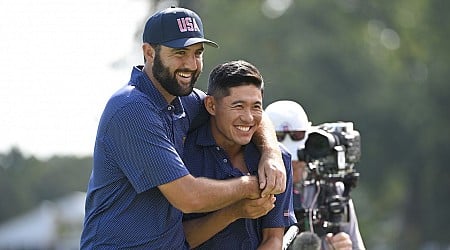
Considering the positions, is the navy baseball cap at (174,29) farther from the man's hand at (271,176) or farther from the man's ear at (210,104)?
the man's hand at (271,176)

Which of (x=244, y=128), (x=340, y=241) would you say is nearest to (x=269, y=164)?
(x=244, y=128)

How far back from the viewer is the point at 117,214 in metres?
6.22

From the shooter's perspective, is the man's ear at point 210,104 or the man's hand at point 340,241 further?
the man's hand at point 340,241

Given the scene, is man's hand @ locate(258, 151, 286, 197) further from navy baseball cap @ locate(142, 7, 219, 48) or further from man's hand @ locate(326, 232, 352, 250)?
man's hand @ locate(326, 232, 352, 250)

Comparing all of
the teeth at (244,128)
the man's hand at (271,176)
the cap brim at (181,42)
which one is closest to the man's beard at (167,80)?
the cap brim at (181,42)

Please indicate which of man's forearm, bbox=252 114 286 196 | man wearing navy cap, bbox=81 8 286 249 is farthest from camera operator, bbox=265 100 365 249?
man wearing navy cap, bbox=81 8 286 249

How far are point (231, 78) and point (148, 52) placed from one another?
1.55 feet

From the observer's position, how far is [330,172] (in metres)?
8.45

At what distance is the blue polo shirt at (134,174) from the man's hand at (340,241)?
2164mm

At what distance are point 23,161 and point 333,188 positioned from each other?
38.7m

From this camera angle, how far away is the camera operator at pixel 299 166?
828 cm

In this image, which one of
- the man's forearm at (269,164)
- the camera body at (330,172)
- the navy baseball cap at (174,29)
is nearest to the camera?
the navy baseball cap at (174,29)

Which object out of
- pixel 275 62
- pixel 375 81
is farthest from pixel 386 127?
pixel 275 62

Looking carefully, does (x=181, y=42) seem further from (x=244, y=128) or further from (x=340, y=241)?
(x=340, y=241)
